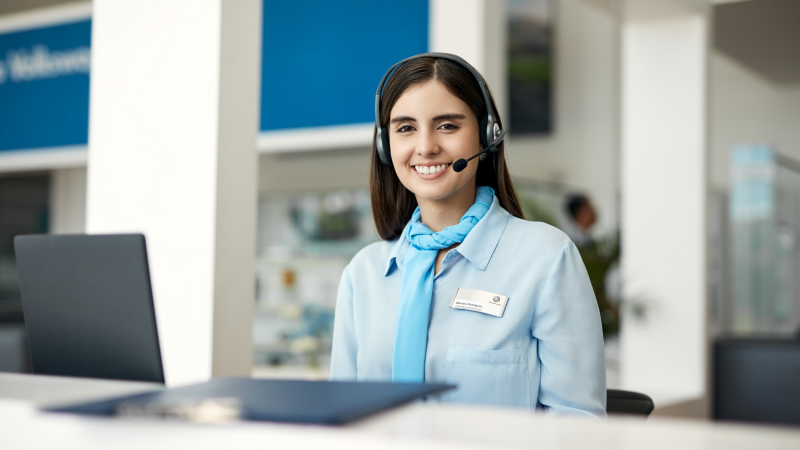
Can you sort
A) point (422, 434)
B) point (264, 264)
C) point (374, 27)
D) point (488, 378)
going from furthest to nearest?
1. point (264, 264)
2. point (374, 27)
3. point (488, 378)
4. point (422, 434)

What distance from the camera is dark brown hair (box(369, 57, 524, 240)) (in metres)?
1.58

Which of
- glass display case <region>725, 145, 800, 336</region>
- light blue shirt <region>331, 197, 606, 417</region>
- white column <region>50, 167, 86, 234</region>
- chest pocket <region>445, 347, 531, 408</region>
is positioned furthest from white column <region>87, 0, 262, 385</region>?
white column <region>50, 167, 86, 234</region>

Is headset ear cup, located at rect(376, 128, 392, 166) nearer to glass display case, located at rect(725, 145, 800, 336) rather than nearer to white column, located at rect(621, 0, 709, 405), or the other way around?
white column, located at rect(621, 0, 709, 405)

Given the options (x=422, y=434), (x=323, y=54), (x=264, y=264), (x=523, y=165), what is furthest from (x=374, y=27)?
(x=422, y=434)

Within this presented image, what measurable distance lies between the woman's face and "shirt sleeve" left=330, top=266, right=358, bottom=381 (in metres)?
0.27

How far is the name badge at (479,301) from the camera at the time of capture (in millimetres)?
1434

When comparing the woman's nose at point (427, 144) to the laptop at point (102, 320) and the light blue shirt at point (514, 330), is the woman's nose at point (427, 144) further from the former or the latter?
the laptop at point (102, 320)

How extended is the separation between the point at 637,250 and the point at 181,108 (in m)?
2.74

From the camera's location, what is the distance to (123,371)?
1125 mm

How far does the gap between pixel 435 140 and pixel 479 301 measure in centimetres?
36

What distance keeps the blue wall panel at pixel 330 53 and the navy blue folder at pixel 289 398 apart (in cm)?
358

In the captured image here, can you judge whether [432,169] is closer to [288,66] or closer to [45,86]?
[288,66]

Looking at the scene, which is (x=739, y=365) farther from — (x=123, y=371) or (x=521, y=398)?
(x=123, y=371)

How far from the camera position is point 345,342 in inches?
64.1
